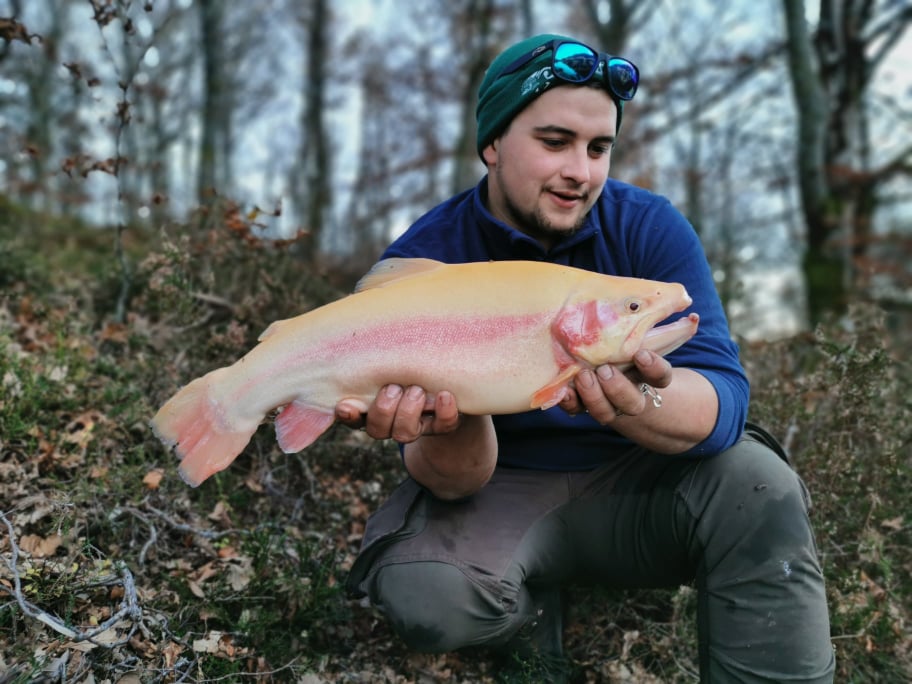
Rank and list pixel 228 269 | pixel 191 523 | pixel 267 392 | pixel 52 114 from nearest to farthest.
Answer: pixel 267 392, pixel 191 523, pixel 228 269, pixel 52 114

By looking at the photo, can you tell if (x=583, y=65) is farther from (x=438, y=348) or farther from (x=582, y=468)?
(x=582, y=468)

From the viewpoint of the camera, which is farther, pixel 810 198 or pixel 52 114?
pixel 52 114

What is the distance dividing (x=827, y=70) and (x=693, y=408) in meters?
9.13

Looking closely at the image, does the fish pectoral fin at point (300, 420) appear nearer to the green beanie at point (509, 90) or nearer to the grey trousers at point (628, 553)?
the grey trousers at point (628, 553)

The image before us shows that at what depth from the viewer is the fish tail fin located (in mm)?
2127

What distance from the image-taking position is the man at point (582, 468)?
7.13 ft

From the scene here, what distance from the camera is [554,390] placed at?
202cm

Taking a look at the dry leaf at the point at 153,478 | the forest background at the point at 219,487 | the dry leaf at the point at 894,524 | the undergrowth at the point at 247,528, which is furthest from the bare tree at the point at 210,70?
the dry leaf at the point at 894,524

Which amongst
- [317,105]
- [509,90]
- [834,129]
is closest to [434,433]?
[509,90]

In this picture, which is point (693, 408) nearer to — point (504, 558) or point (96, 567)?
point (504, 558)

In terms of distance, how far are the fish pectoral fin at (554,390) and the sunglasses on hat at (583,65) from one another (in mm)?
1271

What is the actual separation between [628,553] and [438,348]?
1.17m

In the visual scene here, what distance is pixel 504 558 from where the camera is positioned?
251cm

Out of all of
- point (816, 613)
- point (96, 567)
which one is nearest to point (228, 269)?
point (96, 567)
